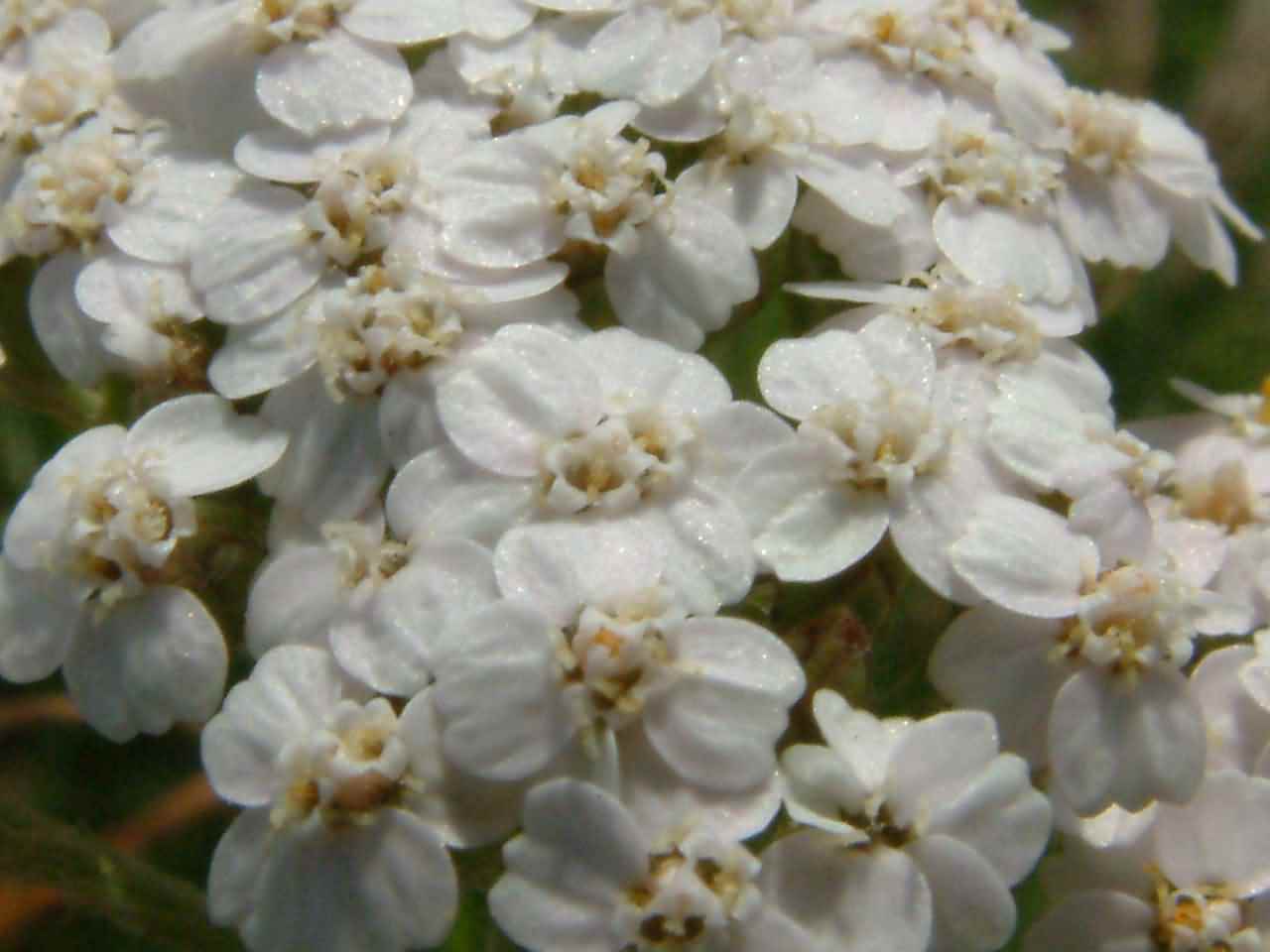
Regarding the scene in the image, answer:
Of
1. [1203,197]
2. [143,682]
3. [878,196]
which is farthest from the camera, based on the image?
[1203,197]

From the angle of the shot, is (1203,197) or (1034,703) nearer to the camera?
(1034,703)

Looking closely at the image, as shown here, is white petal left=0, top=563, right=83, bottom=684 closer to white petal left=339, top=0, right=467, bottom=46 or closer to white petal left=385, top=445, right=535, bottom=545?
white petal left=385, top=445, right=535, bottom=545

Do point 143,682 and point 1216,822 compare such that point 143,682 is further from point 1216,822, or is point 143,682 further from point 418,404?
point 1216,822

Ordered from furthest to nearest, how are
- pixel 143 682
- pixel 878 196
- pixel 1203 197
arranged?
1. pixel 1203 197
2. pixel 878 196
3. pixel 143 682

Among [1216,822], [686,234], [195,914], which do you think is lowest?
[195,914]

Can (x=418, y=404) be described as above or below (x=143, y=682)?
above

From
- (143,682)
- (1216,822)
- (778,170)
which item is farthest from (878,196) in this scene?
(143,682)
